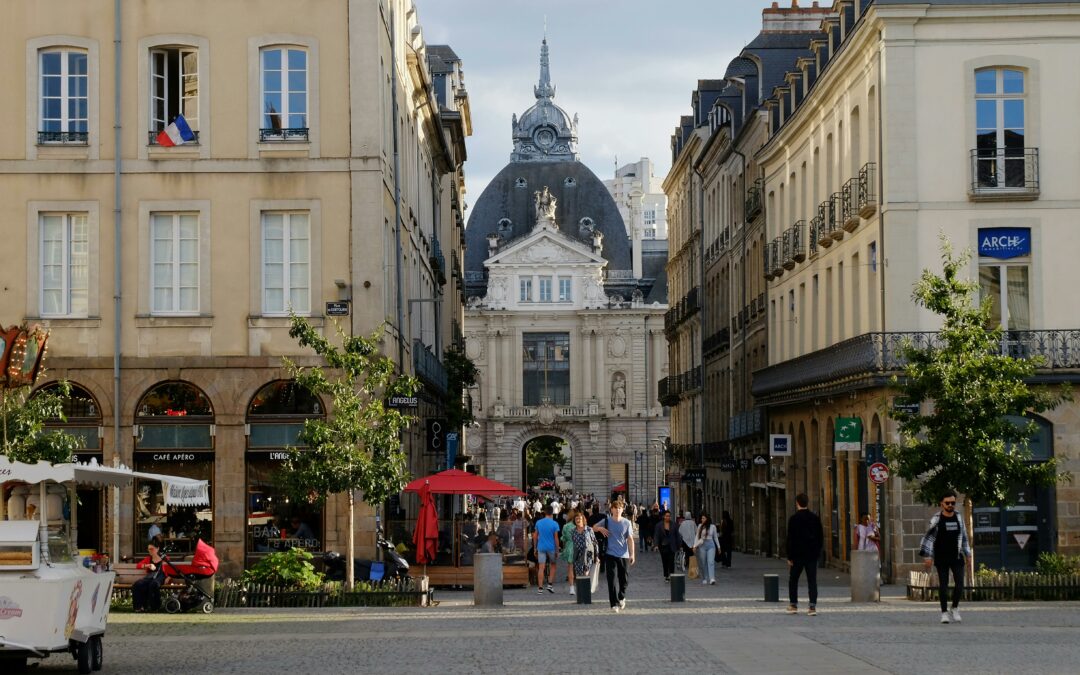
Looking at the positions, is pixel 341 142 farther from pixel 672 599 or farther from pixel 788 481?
pixel 788 481

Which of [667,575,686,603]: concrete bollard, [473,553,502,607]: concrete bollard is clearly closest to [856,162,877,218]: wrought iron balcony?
[667,575,686,603]: concrete bollard

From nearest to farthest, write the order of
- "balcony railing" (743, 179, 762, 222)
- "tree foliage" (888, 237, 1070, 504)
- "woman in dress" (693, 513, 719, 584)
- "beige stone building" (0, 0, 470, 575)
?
"tree foliage" (888, 237, 1070, 504)
"beige stone building" (0, 0, 470, 575)
"woman in dress" (693, 513, 719, 584)
"balcony railing" (743, 179, 762, 222)

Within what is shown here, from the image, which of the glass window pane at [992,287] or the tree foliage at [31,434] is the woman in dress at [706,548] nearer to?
the glass window pane at [992,287]

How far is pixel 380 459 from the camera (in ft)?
99.7

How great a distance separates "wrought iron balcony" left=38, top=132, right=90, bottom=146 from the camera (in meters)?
35.5

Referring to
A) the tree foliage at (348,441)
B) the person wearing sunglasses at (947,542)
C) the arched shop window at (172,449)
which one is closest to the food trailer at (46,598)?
the tree foliage at (348,441)

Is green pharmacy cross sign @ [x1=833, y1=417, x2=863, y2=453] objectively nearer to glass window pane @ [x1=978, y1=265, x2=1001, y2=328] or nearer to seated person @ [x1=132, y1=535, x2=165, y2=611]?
glass window pane @ [x1=978, y1=265, x2=1001, y2=328]

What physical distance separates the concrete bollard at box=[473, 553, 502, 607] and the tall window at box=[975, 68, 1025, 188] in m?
12.9

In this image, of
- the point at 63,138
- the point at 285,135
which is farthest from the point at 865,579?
the point at 63,138

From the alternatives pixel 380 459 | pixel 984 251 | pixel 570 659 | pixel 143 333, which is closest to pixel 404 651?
pixel 570 659

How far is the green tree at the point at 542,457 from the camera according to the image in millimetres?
151400

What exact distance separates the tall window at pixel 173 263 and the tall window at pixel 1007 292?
49.6 ft

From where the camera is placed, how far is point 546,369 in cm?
13538

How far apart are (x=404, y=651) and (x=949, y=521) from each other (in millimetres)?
7998
